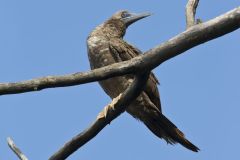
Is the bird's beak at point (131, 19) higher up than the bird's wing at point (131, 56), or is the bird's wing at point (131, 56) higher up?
the bird's beak at point (131, 19)

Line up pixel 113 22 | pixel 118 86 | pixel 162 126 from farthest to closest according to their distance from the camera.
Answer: pixel 113 22 < pixel 118 86 < pixel 162 126

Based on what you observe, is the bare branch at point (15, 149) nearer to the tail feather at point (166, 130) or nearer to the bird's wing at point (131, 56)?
the tail feather at point (166, 130)

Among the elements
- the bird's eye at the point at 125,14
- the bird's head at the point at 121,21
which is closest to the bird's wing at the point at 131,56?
the bird's head at the point at 121,21

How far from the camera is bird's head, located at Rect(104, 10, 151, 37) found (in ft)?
34.7

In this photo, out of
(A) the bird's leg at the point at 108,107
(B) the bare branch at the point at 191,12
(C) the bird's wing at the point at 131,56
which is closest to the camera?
(B) the bare branch at the point at 191,12

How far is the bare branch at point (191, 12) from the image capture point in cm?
642

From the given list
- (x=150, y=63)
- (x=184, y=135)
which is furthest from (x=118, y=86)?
(x=150, y=63)

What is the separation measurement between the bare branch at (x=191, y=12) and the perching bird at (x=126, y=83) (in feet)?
6.11

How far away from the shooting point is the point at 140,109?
30.3 ft

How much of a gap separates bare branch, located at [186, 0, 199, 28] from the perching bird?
73.4 inches

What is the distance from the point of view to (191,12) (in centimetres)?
682

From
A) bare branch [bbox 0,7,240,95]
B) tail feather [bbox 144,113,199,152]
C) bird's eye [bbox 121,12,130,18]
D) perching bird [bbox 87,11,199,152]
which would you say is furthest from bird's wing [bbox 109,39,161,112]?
bare branch [bbox 0,7,240,95]

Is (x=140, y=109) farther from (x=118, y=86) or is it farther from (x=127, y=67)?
(x=127, y=67)

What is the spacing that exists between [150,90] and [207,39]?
3713 mm
